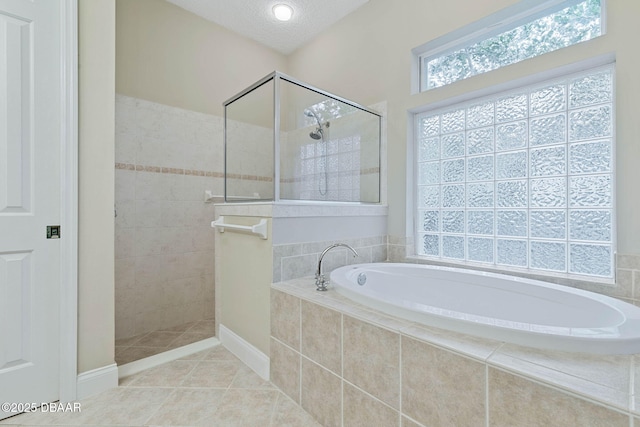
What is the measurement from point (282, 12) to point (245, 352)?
2.71 meters

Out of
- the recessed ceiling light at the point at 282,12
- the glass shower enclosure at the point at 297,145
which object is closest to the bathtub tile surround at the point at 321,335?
the glass shower enclosure at the point at 297,145

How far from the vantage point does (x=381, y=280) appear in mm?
1979

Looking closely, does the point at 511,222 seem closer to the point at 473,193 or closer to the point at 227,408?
the point at 473,193

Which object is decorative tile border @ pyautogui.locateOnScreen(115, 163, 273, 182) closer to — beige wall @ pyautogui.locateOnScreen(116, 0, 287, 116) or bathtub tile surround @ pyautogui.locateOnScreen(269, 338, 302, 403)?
beige wall @ pyautogui.locateOnScreen(116, 0, 287, 116)

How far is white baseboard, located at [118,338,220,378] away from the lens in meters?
1.74

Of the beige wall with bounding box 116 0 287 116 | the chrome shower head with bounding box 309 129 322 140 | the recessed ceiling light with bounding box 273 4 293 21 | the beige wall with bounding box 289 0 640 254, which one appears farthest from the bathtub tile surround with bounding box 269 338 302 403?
the recessed ceiling light with bounding box 273 4 293 21

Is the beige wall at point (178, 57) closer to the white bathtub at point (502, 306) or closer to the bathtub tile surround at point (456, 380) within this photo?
the white bathtub at point (502, 306)

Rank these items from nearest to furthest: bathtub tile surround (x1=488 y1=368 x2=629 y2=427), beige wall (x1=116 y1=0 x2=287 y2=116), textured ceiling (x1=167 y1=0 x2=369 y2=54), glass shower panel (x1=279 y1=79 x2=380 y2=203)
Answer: bathtub tile surround (x1=488 y1=368 x2=629 y2=427) → glass shower panel (x1=279 y1=79 x2=380 y2=203) → beige wall (x1=116 y1=0 x2=287 y2=116) → textured ceiling (x1=167 y1=0 x2=369 y2=54)

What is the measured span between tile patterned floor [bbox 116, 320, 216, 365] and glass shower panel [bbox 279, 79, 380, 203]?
57.9 inches

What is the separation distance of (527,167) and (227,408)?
2.12 meters

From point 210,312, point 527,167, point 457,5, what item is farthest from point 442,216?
point 210,312

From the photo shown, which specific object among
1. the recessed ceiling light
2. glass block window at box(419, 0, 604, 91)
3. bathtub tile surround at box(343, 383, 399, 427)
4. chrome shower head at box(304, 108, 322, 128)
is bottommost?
bathtub tile surround at box(343, 383, 399, 427)

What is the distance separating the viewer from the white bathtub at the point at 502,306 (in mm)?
873

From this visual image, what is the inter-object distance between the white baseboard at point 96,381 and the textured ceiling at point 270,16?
2783 mm
